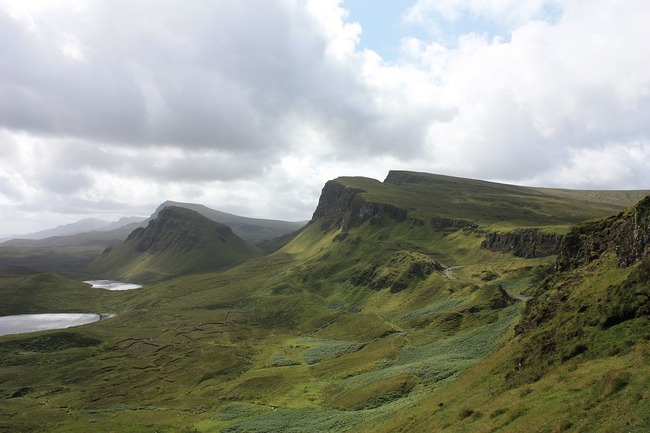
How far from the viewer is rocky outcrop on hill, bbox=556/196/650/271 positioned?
46312 mm

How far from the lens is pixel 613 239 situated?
54.3 m

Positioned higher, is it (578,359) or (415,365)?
(578,359)

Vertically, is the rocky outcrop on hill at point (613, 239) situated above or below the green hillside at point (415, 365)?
above

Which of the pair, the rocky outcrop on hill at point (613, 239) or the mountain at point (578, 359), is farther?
the rocky outcrop on hill at point (613, 239)

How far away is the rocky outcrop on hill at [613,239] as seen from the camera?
152 feet

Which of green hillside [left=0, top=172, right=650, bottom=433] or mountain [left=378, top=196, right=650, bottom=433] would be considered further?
green hillside [left=0, top=172, right=650, bottom=433]

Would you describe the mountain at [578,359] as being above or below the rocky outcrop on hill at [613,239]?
below

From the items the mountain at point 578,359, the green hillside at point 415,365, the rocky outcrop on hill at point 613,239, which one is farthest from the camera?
the rocky outcrop on hill at point 613,239

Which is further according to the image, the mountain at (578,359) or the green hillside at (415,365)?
the green hillside at (415,365)

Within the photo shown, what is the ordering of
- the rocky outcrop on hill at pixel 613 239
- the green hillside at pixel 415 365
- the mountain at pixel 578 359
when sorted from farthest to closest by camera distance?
the rocky outcrop on hill at pixel 613 239, the green hillside at pixel 415 365, the mountain at pixel 578 359

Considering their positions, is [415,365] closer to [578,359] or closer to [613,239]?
[613,239]

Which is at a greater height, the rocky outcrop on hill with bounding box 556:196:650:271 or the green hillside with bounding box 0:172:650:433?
the rocky outcrop on hill with bounding box 556:196:650:271

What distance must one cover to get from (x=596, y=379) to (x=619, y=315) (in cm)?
1108

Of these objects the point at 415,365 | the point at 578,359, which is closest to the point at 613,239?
the point at 578,359
